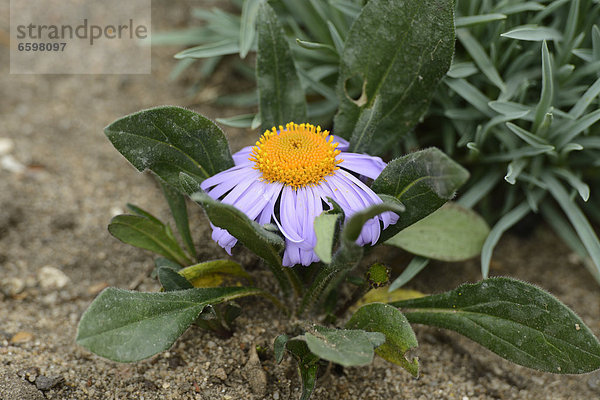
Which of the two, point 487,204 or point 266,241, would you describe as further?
point 487,204

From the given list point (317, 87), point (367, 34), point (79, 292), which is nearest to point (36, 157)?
point (79, 292)

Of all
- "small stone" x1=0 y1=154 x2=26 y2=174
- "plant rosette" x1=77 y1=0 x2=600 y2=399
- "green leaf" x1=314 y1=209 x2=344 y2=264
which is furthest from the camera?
"small stone" x1=0 y1=154 x2=26 y2=174

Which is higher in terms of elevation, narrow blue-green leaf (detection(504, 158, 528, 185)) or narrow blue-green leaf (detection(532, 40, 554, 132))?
narrow blue-green leaf (detection(532, 40, 554, 132))

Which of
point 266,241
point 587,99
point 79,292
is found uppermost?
point 587,99

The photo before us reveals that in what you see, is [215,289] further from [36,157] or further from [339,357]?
[36,157]

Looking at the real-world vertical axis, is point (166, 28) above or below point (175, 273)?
above

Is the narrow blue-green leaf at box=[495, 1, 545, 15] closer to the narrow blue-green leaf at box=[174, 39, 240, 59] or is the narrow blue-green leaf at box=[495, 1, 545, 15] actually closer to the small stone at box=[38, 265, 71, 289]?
the narrow blue-green leaf at box=[174, 39, 240, 59]

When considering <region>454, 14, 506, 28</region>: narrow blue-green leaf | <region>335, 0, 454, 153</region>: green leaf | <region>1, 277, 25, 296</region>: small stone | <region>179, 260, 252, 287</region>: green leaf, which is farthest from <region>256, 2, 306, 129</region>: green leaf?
<region>1, 277, 25, 296</region>: small stone
